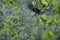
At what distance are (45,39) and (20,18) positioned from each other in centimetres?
186

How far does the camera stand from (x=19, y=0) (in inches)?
142

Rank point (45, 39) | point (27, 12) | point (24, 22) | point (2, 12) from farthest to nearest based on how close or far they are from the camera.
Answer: point (2, 12) < point (27, 12) < point (24, 22) < point (45, 39)

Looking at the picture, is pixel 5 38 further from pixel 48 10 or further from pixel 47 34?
pixel 47 34

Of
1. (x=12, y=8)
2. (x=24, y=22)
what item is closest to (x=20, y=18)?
(x=24, y=22)

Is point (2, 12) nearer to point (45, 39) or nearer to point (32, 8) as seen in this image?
point (32, 8)

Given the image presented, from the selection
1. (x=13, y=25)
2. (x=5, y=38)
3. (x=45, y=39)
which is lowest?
(x=5, y=38)

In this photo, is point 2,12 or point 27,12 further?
point 2,12

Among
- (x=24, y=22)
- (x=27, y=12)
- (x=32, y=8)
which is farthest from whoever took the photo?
(x=32, y=8)

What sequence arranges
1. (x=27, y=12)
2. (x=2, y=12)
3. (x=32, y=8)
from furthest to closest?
1. (x=32, y=8)
2. (x=2, y=12)
3. (x=27, y=12)

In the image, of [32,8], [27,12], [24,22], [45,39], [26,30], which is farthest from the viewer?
[32,8]

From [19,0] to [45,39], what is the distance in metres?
2.75

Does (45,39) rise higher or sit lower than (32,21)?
higher

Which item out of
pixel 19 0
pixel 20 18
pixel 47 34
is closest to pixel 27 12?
pixel 20 18

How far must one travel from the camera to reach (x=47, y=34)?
923 millimetres
